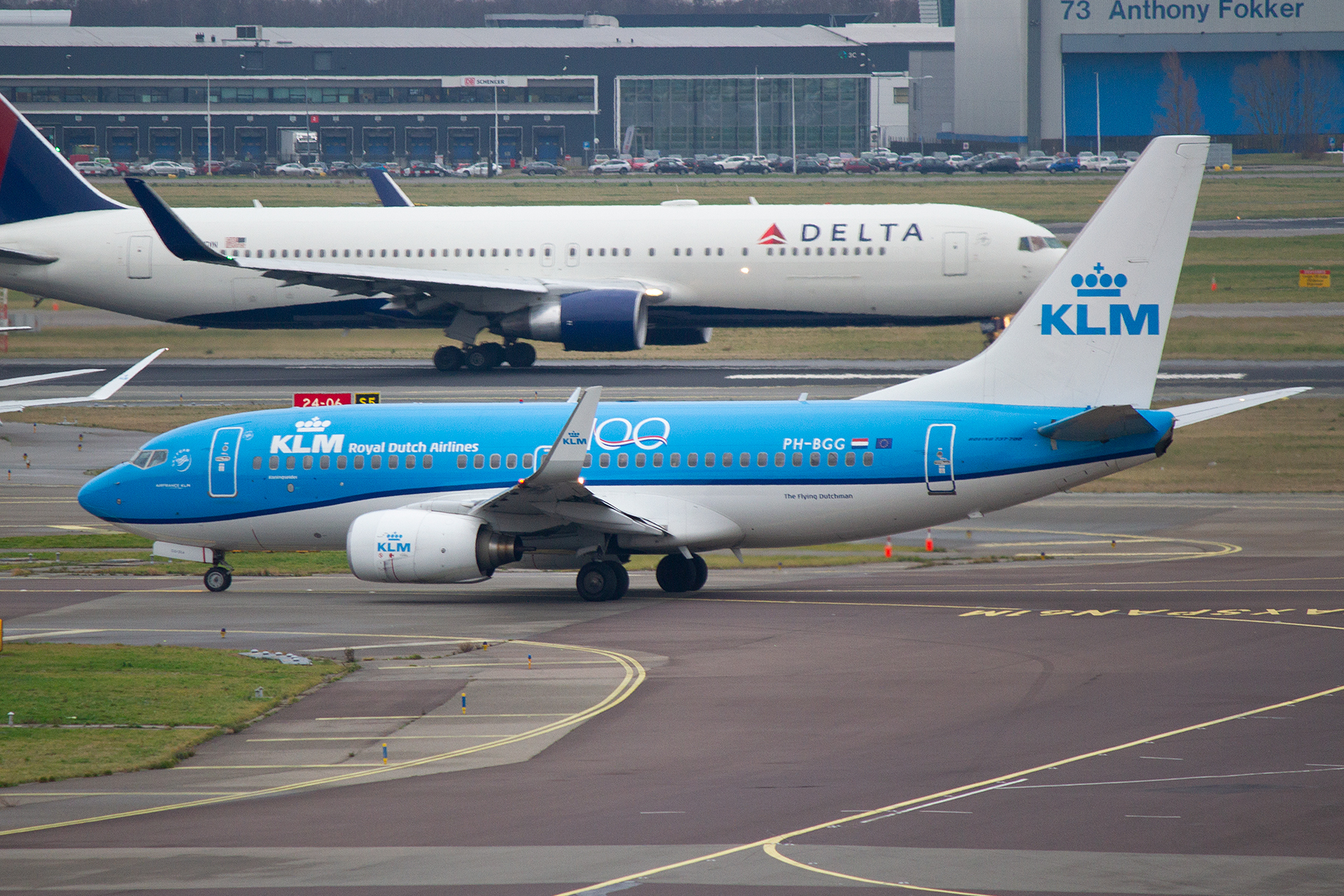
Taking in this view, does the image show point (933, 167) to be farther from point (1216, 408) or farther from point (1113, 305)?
point (1216, 408)

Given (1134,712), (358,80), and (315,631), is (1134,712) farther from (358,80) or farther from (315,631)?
(358,80)

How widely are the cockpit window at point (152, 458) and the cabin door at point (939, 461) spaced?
14.8m

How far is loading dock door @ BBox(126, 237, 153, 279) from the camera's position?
58000mm

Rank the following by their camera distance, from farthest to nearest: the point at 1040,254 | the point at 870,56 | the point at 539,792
Answer: the point at 870,56 → the point at 1040,254 → the point at 539,792

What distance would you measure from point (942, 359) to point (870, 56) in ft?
480

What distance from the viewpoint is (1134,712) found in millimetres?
19797

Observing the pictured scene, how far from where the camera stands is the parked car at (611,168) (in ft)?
536

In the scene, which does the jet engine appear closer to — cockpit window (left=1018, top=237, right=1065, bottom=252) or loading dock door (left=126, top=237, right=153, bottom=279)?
cockpit window (left=1018, top=237, right=1065, bottom=252)

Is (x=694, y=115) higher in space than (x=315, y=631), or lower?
higher

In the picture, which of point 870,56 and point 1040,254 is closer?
point 1040,254

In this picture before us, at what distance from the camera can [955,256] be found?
5447 centimetres

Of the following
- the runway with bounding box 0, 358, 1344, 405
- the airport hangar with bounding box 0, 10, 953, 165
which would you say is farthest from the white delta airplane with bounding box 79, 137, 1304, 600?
the airport hangar with bounding box 0, 10, 953, 165

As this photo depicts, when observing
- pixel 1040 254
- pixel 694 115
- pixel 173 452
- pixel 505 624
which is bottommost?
pixel 505 624

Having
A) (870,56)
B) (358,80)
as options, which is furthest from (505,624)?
(870,56)
